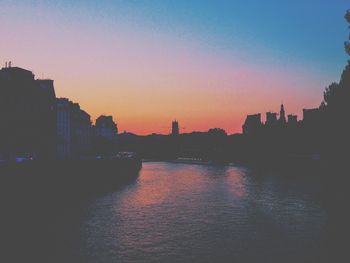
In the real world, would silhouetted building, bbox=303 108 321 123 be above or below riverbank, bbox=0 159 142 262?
above

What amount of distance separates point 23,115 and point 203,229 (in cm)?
5115

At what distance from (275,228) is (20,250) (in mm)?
23327

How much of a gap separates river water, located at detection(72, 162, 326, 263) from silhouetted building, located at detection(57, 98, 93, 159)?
53.8 metres

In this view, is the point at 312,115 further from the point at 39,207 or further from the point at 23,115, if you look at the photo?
the point at 39,207

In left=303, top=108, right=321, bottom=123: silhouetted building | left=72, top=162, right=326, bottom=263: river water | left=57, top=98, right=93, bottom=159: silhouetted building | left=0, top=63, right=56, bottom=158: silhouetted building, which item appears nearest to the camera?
left=72, top=162, right=326, bottom=263: river water

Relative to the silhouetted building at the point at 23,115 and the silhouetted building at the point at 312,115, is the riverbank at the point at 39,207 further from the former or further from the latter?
the silhouetted building at the point at 312,115

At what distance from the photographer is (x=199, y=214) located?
48.5 m

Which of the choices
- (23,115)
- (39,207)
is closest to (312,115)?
(23,115)

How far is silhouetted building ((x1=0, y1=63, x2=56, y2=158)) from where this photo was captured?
238ft

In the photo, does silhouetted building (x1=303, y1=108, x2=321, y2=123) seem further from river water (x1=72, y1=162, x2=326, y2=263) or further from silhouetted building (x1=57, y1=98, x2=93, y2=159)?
silhouetted building (x1=57, y1=98, x2=93, y2=159)

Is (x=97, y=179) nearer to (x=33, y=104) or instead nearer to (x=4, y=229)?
(x=33, y=104)

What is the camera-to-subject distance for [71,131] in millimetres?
124312

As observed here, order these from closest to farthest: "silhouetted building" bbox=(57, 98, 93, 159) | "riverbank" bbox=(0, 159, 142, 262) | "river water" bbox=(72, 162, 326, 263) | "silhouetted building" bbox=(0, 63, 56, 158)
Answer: "river water" bbox=(72, 162, 326, 263) → "riverbank" bbox=(0, 159, 142, 262) → "silhouetted building" bbox=(0, 63, 56, 158) → "silhouetted building" bbox=(57, 98, 93, 159)

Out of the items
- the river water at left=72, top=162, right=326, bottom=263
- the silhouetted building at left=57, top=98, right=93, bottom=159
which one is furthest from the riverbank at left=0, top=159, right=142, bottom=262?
the silhouetted building at left=57, top=98, right=93, bottom=159
